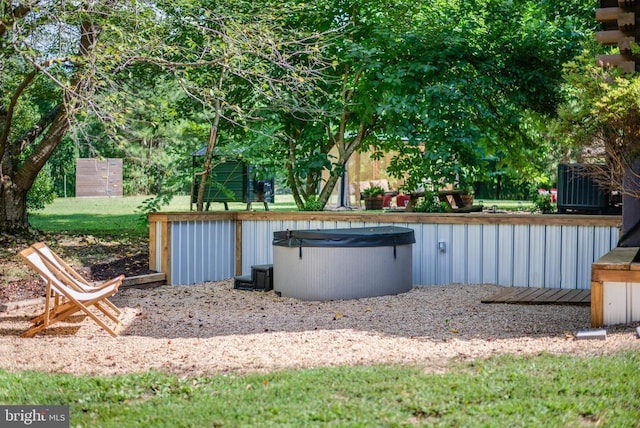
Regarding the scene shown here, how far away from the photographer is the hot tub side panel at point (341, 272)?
7.91 metres

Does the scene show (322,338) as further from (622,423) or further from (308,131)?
(308,131)

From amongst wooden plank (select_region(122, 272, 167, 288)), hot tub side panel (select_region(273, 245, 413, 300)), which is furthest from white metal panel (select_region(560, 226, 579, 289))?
wooden plank (select_region(122, 272, 167, 288))

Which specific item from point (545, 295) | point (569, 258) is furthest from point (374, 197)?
point (545, 295)

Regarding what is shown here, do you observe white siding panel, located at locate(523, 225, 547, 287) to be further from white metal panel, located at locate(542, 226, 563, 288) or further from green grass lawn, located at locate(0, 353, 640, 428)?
green grass lawn, located at locate(0, 353, 640, 428)

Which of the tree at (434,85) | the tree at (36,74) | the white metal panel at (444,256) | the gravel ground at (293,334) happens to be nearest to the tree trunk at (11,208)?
the tree at (36,74)

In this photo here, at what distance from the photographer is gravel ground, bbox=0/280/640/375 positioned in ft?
16.4

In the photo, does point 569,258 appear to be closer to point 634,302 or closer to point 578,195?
point 578,195

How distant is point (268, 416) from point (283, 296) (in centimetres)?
455

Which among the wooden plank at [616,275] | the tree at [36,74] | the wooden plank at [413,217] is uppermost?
the tree at [36,74]

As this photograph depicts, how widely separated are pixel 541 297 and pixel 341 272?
202 centimetres

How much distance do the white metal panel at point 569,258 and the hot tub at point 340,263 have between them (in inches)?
70.7

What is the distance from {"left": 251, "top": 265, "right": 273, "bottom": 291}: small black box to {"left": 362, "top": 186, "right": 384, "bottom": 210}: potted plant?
7162 millimetres

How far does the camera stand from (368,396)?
155 inches

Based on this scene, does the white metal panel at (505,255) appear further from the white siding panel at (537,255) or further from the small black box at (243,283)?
the small black box at (243,283)
